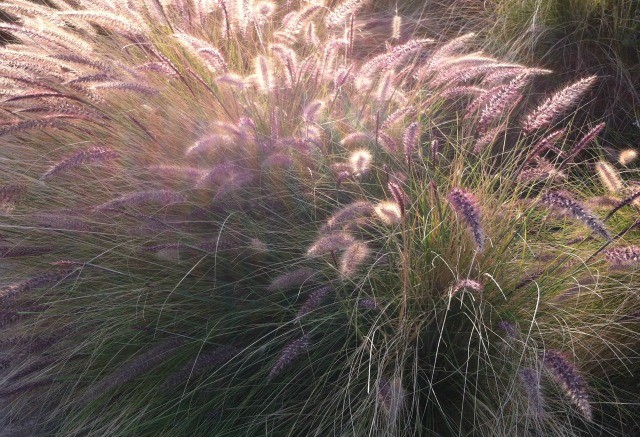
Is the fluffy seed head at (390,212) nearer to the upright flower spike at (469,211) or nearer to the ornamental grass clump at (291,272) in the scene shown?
the ornamental grass clump at (291,272)

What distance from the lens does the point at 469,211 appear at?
1.92m

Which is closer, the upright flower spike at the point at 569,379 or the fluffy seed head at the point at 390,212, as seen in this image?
the upright flower spike at the point at 569,379

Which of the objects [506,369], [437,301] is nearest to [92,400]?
[437,301]

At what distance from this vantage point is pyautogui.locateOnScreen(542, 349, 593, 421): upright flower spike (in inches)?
72.0

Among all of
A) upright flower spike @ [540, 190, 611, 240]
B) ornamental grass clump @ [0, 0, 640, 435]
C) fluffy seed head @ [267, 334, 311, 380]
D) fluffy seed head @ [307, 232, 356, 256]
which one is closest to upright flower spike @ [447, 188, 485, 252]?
ornamental grass clump @ [0, 0, 640, 435]

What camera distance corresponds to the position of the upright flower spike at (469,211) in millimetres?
1847

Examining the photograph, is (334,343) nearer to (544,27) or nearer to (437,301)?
(437,301)

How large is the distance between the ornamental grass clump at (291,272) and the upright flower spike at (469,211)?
0.01 m

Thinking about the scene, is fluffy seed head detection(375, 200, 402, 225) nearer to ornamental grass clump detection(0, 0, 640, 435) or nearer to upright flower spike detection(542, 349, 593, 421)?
ornamental grass clump detection(0, 0, 640, 435)

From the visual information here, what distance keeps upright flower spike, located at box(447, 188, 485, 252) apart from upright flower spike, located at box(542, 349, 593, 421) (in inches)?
16.0

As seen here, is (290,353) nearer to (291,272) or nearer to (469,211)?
(291,272)

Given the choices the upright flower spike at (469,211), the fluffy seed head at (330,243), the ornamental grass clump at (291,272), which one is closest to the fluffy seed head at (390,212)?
the ornamental grass clump at (291,272)

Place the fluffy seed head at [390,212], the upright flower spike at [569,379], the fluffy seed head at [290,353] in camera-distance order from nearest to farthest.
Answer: the upright flower spike at [569,379] → the fluffy seed head at [290,353] → the fluffy seed head at [390,212]

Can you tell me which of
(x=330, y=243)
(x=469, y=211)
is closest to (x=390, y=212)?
(x=330, y=243)
